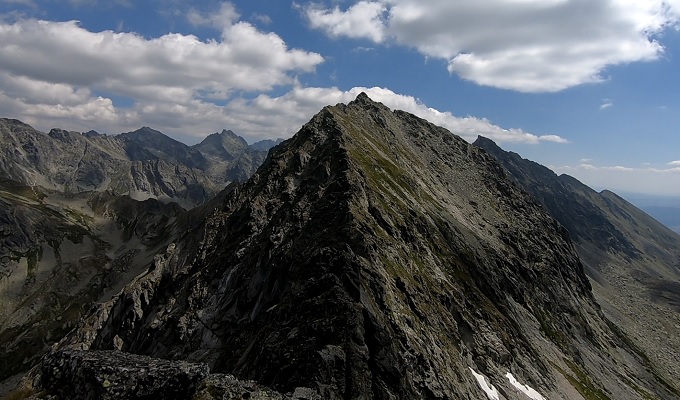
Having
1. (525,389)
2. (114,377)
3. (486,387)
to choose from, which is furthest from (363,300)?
(525,389)

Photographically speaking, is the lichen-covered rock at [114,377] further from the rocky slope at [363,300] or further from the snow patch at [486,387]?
the snow patch at [486,387]

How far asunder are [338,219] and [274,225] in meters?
18.1

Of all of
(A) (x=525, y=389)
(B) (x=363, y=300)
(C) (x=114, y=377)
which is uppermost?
(C) (x=114, y=377)

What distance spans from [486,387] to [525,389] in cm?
994

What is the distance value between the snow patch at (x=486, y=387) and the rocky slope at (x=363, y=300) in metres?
0.27

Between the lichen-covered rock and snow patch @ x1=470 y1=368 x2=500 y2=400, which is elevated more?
the lichen-covered rock

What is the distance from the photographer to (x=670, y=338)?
164 m

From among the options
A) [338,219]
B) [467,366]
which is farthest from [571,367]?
[338,219]

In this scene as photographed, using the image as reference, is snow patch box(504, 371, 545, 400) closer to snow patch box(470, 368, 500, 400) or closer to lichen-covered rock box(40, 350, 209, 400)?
snow patch box(470, 368, 500, 400)

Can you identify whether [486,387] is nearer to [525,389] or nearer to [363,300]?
[525,389]

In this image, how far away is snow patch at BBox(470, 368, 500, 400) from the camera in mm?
54938

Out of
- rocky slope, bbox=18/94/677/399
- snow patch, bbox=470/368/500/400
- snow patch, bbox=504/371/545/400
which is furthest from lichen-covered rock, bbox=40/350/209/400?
snow patch, bbox=504/371/545/400

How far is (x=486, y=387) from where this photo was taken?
5625 centimetres

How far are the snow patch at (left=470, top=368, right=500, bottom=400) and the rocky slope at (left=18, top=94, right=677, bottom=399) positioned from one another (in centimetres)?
27
